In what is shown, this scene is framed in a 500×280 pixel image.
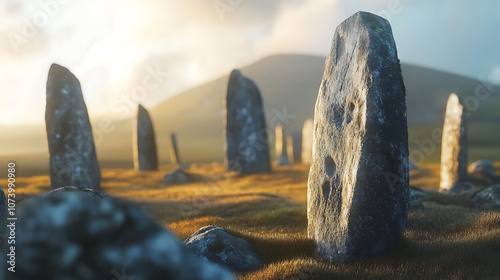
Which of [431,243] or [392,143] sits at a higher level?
[392,143]

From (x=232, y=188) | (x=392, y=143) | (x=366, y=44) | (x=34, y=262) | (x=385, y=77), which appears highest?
(x=366, y=44)

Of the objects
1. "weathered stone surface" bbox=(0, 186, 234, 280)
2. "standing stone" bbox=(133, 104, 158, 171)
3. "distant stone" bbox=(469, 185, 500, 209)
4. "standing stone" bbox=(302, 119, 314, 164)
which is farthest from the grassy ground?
"standing stone" bbox=(302, 119, 314, 164)

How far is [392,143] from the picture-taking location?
6000 mm

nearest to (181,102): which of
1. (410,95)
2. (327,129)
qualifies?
(410,95)

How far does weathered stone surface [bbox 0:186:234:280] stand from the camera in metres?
2.31

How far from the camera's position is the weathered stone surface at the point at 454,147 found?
18938 mm

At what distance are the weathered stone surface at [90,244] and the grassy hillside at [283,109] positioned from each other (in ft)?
136

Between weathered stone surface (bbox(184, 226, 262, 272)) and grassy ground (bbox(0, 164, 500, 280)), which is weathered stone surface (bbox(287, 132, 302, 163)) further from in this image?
weathered stone surface (bbox(184, 226, 262, 272))

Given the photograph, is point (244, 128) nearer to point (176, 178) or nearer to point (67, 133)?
point (176, 178)

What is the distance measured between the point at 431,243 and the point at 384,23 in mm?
3835

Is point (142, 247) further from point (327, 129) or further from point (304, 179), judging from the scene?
point (304, 179)

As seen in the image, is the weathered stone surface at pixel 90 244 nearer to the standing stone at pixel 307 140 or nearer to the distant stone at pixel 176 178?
the distant stone at pixel 176 178

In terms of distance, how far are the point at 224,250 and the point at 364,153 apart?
2.69 metres

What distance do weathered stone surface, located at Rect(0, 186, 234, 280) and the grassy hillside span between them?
41.4m
